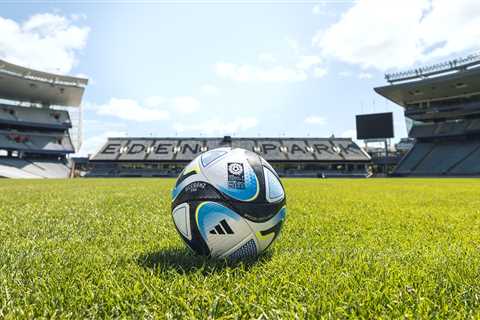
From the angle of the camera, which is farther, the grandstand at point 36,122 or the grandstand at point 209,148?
the grandstand at point 209,148

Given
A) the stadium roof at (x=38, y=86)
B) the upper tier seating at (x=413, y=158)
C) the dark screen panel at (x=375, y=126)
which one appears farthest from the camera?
the dark screen panel at (x=375, y=126)

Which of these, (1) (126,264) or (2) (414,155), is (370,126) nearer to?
(2) (414,155)

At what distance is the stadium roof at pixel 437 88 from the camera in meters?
39.2

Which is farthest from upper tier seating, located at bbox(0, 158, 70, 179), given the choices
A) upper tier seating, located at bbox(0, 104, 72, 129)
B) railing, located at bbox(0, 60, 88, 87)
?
railing, located at bbox(0, 60, 88, 87)

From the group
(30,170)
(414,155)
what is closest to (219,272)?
(30,170)

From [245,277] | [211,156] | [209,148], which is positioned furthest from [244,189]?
[209,148]

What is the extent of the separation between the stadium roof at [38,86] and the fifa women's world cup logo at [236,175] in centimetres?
4630

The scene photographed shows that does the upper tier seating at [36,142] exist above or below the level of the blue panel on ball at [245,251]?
above

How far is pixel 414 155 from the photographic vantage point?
4738 centimetres

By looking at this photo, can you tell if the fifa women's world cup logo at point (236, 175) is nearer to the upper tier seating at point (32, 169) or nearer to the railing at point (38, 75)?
the upper tier seating at point (32, 169)

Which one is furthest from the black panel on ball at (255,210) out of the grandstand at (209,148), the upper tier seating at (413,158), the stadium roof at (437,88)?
the upper tier seating at (413,158)

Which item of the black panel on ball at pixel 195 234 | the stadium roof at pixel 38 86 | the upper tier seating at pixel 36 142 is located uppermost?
the stadium roof at pixel 38 86

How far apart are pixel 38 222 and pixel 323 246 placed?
156 inches

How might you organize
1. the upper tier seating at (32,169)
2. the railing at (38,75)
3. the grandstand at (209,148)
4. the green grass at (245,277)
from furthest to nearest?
1. the grandstand at (209,148)
2. the upper tier seating at (32,169)
3. the railing at (38,75)
4. the green grass at (245,277)
